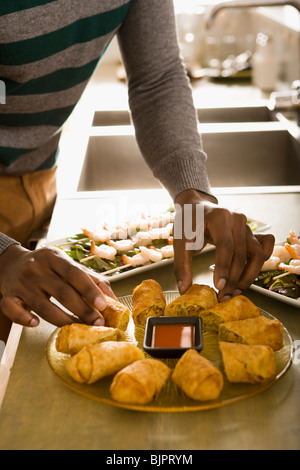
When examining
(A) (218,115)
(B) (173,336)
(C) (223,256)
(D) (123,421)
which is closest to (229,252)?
(C) (223,256)

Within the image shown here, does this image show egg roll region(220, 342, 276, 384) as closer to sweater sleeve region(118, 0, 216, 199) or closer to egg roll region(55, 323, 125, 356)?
egg roll region(55, 323, 125, 356)

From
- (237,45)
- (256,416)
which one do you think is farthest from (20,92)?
(237,45)

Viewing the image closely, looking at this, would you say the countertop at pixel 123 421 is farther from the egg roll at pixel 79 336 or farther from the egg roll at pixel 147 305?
the egg roll at pixel 147 305

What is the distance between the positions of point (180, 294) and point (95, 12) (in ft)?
3.01

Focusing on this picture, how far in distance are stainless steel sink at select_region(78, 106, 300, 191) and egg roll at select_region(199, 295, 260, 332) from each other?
1.56 meters

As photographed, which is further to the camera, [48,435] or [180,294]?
[180,294]

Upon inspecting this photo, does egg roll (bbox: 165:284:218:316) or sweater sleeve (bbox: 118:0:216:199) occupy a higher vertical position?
sweater sleeve (bbox: 118:0:216:199)

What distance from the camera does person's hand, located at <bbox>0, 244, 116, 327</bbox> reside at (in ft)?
3.75

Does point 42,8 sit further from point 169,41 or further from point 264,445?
point 264,445

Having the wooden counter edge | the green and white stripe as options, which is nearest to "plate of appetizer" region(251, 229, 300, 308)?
the wooden counter edge

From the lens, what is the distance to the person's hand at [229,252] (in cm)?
128

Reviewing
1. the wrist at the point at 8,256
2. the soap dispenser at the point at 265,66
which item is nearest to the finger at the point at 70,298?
the wrist at the point at 8,256

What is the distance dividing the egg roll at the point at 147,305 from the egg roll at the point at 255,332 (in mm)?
163
